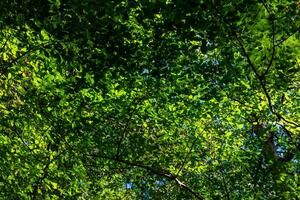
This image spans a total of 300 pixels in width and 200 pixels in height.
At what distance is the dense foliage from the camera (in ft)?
20.4

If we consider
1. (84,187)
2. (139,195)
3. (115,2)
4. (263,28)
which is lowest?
(115,2)

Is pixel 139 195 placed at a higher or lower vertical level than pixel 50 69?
higher

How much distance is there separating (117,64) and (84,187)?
8.03m

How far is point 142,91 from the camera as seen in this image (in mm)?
10266

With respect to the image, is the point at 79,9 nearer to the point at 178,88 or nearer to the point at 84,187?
the point at 178,88

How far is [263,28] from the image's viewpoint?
21.0ft

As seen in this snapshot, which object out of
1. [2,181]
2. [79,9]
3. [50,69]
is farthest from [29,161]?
[79,9]

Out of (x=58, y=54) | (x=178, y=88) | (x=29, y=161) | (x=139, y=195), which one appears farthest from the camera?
(x=139, y=195)

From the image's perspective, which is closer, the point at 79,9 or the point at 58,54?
the point at 79,9

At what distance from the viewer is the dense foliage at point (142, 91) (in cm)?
623

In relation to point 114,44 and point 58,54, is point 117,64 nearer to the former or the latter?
point 114,44

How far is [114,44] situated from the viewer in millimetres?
6621

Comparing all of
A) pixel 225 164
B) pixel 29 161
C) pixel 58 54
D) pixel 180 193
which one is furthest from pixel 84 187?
pixel 58 54

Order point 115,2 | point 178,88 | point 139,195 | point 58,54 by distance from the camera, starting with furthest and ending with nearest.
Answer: point 139,195, point 178,88, point 58,54, point 115,2
